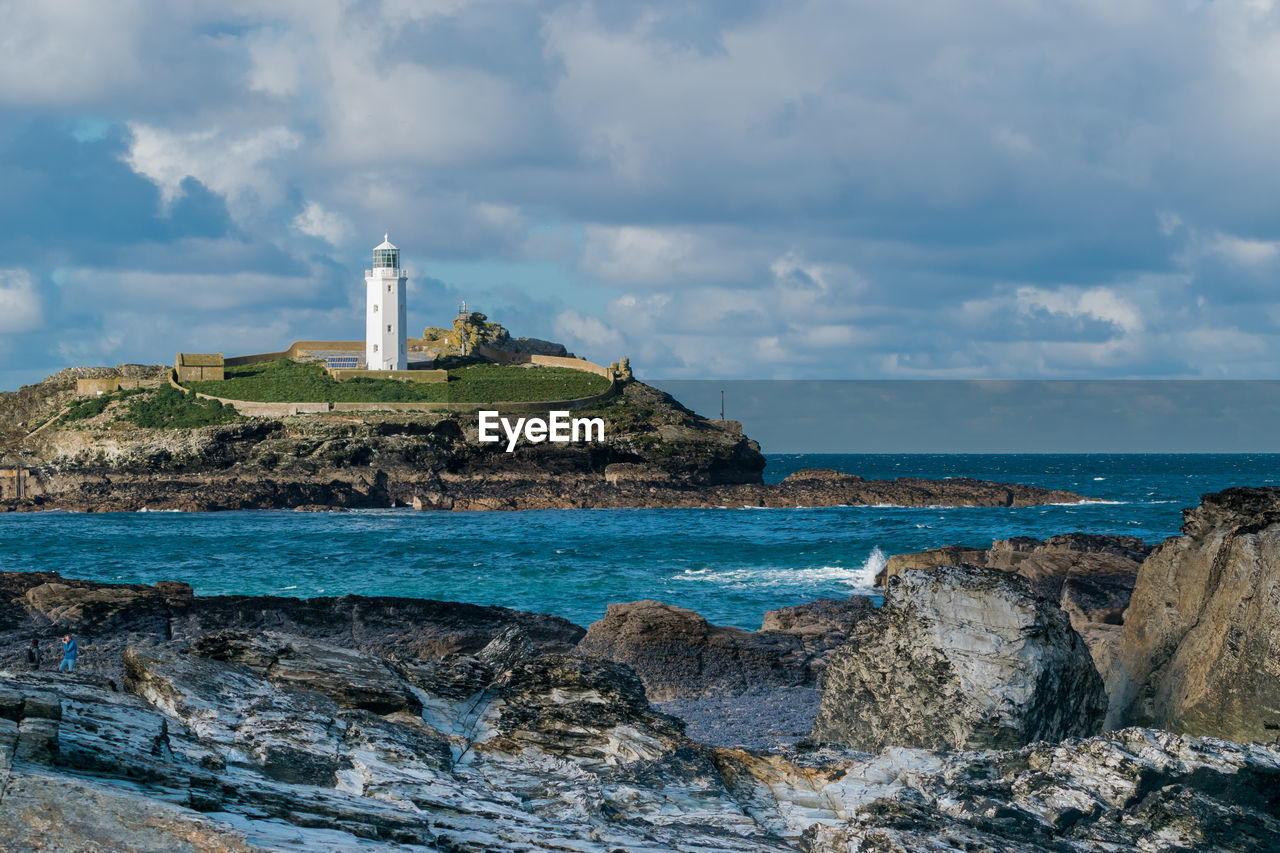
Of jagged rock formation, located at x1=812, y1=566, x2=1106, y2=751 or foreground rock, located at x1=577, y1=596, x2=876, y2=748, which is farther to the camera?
foreground rock, located at x1=577, y1=596, x2=876, y2=748

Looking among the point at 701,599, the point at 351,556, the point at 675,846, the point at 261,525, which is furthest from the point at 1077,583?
the point at 261,525

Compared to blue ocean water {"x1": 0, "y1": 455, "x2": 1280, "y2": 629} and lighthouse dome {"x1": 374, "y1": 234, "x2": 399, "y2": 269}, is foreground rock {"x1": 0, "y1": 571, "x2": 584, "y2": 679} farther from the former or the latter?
lighthouse dome {"x1": 374, "y1": 234, "x2": 399, "y2": 269}

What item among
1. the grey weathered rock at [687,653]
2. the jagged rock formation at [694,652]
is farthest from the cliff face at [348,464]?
the grey weathered rock at [687,653]

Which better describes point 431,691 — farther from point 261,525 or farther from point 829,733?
point 261,525

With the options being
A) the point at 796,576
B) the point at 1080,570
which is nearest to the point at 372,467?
the point at 796,576

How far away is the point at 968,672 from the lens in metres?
9.22

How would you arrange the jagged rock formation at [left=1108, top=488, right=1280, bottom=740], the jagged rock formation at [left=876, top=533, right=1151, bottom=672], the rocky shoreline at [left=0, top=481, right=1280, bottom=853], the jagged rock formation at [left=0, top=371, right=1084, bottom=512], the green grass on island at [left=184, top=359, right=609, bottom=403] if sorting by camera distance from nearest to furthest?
the rocky shoreline at [left=0, top=481, right=1280, bottom=853] < the jagged rock formation at [left=1108, top=488, right=1280, bottom=740] < the jagged rock formation at [left=876, top=533, right=1151, bottom=672] < the jagged rock formation at [left=0, top=371, right=1084, bottom=512] < the green grass on island at [left=184, top=359, right=609, bottom=403]

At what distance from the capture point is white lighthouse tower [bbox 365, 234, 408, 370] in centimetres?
8738

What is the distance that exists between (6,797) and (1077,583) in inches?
716

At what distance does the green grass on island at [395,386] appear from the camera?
8481 centimetres

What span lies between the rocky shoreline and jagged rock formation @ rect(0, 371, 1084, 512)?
58375 mm

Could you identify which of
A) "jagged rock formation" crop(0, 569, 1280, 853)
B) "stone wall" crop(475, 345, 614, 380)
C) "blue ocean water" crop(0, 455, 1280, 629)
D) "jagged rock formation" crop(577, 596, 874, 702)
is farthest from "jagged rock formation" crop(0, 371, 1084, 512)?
"jagged rock formation" crop(0, 569, 1280, 853)

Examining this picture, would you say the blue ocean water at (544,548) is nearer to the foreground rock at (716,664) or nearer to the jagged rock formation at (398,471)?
the jagged rock formation at (398,471)

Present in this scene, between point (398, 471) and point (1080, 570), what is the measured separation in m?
54.5
